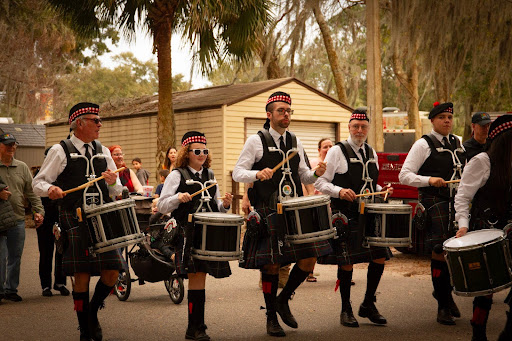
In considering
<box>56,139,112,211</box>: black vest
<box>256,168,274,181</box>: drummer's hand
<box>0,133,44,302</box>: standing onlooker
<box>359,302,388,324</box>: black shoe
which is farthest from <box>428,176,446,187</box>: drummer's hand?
<box>0,133,44,302</box>: standing onlooker

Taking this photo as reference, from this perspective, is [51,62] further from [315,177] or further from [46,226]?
[315,177]

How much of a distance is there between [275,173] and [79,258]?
190cm

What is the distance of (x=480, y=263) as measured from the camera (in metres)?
5.38

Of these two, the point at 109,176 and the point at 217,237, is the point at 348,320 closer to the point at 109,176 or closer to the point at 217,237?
the point at 217,237

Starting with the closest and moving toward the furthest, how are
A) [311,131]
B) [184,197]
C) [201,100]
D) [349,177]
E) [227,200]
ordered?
[184,197], [227,200], [349,177], [311,131], [201,100]

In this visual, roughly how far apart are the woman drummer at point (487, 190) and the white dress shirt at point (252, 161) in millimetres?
1689

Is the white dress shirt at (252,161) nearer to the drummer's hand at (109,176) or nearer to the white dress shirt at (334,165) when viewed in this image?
the white dress shirt at (334,165)

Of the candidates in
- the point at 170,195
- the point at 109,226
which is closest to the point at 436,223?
the point at 170,195

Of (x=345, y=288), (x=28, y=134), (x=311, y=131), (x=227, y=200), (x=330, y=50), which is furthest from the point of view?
(x=28, y=134)

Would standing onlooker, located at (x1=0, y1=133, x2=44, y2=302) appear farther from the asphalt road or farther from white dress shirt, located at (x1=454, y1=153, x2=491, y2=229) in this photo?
white dress shirt, located at (x1=454, y1=153, x2=491, y2=229)

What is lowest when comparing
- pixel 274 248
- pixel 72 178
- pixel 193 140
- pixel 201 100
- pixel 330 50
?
pixel 274 248

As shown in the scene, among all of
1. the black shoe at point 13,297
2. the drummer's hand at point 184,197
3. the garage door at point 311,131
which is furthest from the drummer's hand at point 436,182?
the garage door at point 311,131

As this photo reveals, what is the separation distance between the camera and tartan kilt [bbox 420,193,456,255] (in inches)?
290

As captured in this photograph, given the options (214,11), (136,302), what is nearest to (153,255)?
(136,302)
